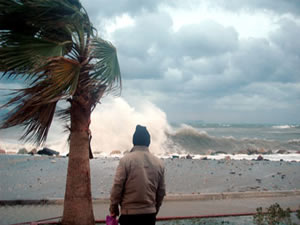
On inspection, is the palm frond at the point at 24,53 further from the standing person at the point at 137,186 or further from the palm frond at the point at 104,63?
the standing person at the point at 137,186

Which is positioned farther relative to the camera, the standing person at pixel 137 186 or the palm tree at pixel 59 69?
the palm tree at pixel 59 69

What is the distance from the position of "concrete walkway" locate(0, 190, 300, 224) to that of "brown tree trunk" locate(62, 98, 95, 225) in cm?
94

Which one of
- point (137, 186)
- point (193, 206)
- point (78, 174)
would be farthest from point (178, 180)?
point (137, 186)

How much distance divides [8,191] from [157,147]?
20.4m

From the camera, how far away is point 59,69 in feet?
16.4

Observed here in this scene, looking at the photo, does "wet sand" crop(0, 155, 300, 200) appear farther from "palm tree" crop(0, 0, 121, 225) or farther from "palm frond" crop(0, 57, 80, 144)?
"palm frond" crop(0, 57, 80, 144)

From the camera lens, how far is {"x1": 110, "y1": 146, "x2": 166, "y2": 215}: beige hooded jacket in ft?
12.5

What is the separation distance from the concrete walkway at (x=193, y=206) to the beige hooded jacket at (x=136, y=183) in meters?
2.98

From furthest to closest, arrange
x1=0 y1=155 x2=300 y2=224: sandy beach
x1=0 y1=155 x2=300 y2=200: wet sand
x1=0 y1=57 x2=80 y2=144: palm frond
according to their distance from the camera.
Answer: x1=0 y1=155 x2=300 y2=200: wet sand
x1=0 y1=155 x2=300 y2=224: sandy beach
x1=0 y1=57 x2=80 y2=144: palm frond

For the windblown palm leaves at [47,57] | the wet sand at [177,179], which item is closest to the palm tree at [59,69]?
the windblown palm leaves at [47,57]

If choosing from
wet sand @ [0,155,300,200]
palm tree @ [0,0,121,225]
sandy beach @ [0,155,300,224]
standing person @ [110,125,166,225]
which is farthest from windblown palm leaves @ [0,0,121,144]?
wet sand @ [0,155,300,200]

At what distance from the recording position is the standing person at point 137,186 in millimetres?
3818

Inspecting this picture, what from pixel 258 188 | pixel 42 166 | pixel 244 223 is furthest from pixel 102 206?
pixel 42 166

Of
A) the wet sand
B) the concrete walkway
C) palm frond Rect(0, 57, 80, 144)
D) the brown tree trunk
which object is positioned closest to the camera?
palm frond Rect(0, 57, 80, 144)
